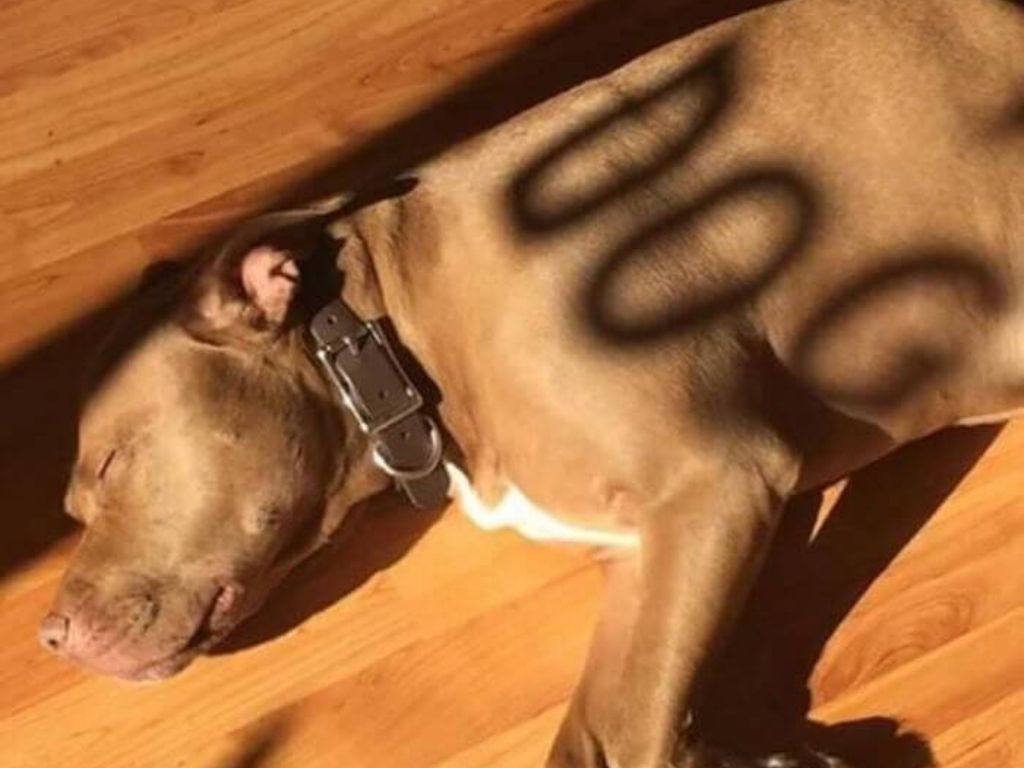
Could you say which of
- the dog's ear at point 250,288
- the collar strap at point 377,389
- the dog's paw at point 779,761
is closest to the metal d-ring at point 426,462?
the collar strap at point 377,389

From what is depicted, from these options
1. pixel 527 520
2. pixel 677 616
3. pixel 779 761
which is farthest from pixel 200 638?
pixel 779 761

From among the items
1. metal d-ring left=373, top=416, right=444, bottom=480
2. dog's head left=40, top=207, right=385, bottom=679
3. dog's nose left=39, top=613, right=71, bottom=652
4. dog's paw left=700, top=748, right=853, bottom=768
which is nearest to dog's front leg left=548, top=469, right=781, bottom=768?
dog's paw left=700, top=748, right=853, bottom=768

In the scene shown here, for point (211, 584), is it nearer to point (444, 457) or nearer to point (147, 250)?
point (444, 457)

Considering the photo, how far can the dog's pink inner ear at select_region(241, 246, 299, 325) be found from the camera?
2.13m

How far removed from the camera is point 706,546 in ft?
7.05

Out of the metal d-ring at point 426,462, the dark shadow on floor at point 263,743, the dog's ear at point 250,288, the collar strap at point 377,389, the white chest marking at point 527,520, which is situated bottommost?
the dark shadow on floor at point 263,743

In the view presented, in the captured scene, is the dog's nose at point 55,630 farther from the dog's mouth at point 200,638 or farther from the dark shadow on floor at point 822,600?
the dark shadow on floor at point 822,600

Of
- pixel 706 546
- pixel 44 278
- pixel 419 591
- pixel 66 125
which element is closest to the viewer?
pixel 706 546

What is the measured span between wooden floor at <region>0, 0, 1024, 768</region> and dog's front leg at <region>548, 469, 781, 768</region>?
0.10m

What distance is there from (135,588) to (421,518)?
40 centimetres

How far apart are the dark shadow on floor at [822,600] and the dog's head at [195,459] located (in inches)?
19.3

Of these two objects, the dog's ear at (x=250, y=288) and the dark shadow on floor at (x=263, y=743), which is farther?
the dark shadow on floor at (x=263, y=743)

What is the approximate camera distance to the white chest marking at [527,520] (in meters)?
2.26

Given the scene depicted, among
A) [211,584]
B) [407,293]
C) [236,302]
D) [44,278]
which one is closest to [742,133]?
[407,293]
